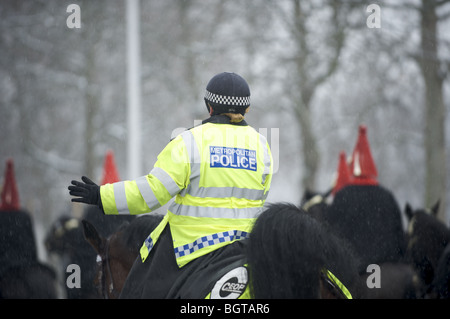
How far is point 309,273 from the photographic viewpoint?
2.86 metres

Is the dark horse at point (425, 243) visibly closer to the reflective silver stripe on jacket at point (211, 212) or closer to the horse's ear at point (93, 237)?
the reflective silver stripe on jacket at point (211, 212)

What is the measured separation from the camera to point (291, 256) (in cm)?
288

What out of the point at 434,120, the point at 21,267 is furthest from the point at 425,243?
the point at 434,120

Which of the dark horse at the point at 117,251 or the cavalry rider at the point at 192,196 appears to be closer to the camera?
the cavalry rider at the point at 192,196

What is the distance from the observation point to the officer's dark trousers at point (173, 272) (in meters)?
3.20

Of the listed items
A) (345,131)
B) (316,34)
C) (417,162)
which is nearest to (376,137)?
(345,131)

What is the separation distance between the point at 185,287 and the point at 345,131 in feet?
49.2

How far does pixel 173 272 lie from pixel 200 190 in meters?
0.48

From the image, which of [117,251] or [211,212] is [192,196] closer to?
[211,212]

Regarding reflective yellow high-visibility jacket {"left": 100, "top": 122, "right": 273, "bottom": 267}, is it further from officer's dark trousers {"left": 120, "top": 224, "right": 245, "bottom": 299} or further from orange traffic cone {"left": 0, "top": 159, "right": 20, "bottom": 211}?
orange traffic cone {"left": 0, "top": 159, "right": 20, "bottom": 211}

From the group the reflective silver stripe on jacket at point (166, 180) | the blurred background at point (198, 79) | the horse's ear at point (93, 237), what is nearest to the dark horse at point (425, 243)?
the horse's ear at point (93, 237)

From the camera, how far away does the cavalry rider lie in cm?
335

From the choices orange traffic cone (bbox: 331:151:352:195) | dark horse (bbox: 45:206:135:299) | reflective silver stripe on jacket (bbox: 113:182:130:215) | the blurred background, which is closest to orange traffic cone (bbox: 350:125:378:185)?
orange traffic cone (bbox: 331:151:352:195)

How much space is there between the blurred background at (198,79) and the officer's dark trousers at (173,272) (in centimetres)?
904
